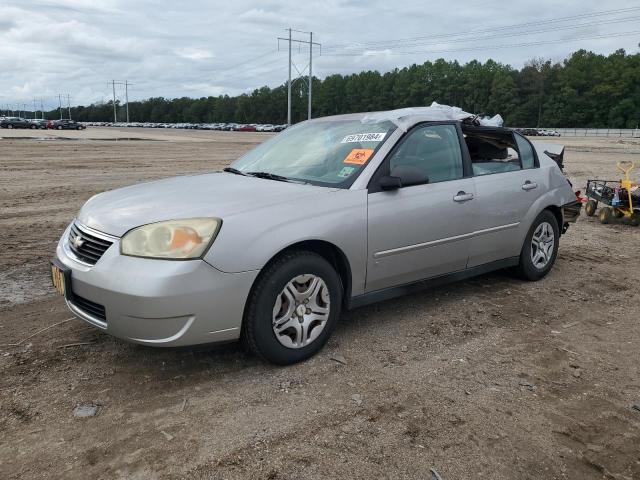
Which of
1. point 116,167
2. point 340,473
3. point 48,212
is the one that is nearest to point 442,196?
point 340,473

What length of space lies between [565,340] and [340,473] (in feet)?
7.81

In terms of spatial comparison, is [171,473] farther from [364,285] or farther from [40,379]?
[364,285]

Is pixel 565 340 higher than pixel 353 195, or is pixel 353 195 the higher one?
pixel 353 195

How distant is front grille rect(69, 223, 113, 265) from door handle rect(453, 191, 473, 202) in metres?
2.65

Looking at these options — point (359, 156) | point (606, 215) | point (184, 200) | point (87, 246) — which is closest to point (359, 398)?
point (184, 200)

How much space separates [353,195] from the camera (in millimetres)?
3770

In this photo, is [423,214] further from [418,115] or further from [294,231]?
[294,231]

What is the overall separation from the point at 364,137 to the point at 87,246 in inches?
84.7

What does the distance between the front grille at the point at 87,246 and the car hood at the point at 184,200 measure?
2.7 inches

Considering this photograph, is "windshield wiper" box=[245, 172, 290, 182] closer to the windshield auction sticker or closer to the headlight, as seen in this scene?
the windshield auction sticker

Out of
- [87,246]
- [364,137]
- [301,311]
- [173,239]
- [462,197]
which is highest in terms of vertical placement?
[364,137]

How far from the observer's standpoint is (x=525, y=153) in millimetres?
5391

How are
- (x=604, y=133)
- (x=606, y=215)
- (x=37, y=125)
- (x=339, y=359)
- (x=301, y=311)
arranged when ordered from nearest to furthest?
(x=301, y=311) → (x=339, y=359) → (x=606, y=215) → (x=37, y=125) → (x=604, y=133)

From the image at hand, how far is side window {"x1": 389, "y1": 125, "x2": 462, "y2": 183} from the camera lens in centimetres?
420
